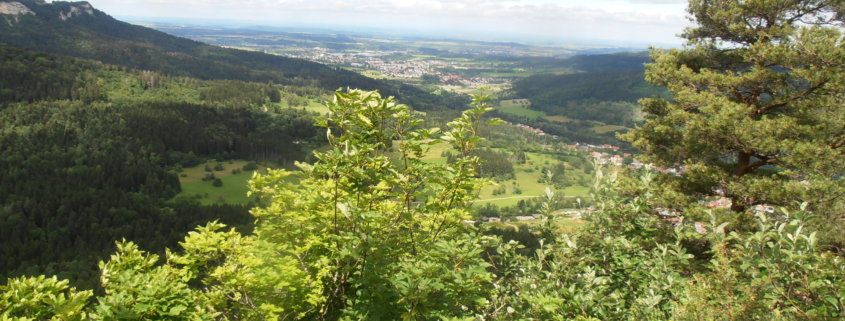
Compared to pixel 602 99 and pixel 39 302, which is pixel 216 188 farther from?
pixel 602 99

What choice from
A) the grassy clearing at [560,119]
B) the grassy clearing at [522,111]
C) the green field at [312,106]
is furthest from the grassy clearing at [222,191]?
the grassy clearing at [560,119]

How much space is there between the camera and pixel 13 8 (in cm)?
19612

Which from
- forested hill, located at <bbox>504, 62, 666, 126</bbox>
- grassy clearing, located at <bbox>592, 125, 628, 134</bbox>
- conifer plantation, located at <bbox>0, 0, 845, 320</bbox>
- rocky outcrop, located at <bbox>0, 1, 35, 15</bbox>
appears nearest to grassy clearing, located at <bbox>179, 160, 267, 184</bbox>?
conifer plantation, located at <bbox>0, 0, 845, 320</bbox>

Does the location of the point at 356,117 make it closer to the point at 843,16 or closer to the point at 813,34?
the point at 813,34

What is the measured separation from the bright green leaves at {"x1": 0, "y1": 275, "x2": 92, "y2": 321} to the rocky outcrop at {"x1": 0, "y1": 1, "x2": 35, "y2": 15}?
273241mm

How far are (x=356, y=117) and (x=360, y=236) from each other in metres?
1.63

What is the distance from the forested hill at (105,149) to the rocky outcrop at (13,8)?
127 m

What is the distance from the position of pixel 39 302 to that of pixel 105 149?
301 ft

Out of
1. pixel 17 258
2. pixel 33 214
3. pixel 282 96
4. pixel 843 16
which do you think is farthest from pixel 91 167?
pixel 843 16

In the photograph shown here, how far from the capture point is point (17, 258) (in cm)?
4244

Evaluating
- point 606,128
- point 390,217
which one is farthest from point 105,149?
point 606,128

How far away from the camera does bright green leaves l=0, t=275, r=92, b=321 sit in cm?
428

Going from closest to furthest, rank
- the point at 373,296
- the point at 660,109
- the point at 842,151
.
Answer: the point at 373,296, the point at 842,151, the point at 660,109

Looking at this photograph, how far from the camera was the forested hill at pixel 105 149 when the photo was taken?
48.0 m
